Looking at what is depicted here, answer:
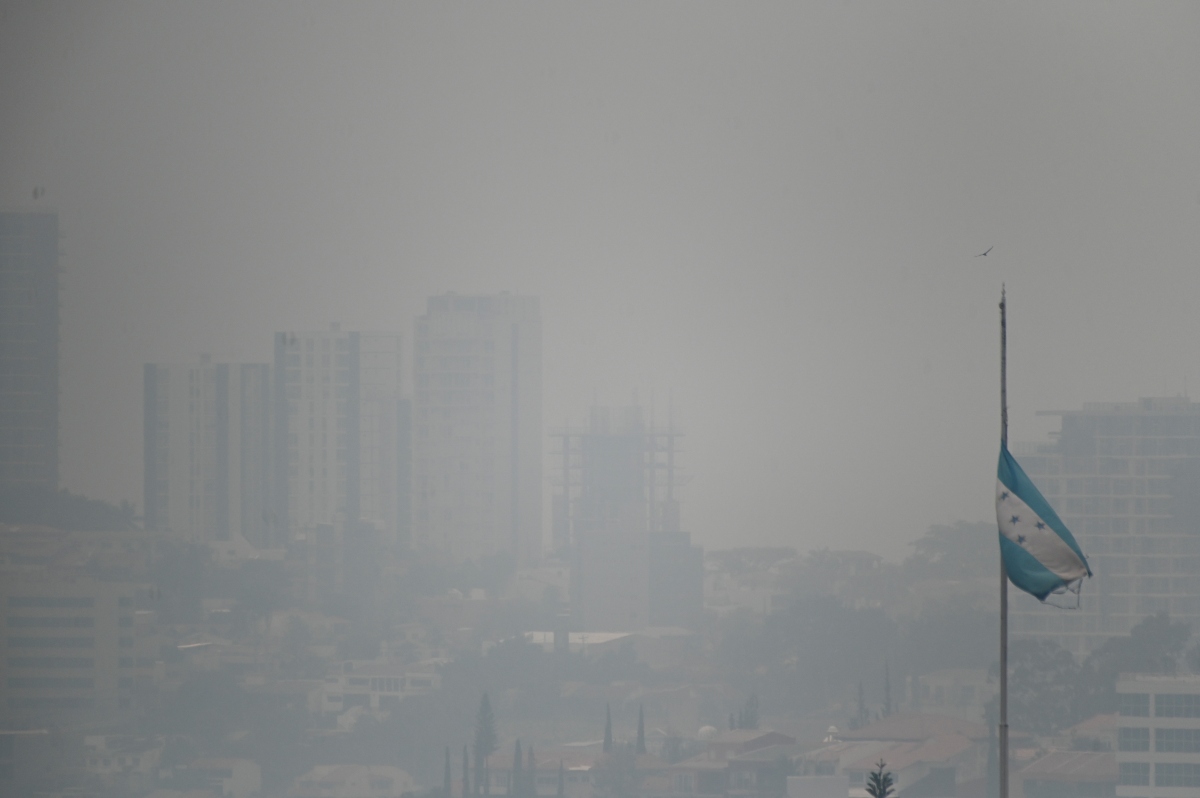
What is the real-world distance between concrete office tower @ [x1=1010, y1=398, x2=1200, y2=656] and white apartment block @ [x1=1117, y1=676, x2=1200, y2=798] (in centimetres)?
157

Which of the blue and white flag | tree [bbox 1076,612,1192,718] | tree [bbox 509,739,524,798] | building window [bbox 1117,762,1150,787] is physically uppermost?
the blue and white flag

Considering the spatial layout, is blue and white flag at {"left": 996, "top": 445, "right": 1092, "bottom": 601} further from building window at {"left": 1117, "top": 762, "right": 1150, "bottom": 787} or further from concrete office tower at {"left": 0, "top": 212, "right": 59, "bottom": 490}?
concrete office tower at {"left": 0, "top": 212, "right": 59, "bottom": 490}

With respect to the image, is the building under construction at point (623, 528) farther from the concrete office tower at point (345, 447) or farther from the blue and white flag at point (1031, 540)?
the blue and white flag at point (1031, 540)

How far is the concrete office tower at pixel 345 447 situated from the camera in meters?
33.8

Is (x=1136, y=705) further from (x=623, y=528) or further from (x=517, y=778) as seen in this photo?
(x=517, y=778)

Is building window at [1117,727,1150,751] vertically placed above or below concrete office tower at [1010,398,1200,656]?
below

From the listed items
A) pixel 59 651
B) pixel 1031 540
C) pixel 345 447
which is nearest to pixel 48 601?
pixel 59 651

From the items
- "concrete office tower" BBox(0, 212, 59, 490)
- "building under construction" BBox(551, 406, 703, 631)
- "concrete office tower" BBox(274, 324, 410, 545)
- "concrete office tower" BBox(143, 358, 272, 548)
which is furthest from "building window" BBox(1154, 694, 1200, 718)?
"concrete office tower" BBox(0, 212, 59, 490)

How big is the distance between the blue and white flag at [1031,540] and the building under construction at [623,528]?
27.5 metres

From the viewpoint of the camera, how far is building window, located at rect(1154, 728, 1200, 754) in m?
30.6

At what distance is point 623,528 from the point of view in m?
34.8

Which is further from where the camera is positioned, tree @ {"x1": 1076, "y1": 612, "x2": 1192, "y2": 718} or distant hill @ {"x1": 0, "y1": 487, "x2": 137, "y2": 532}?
distant hill @ {"x1": 0, "y1": 487, "x2": 137, "y2": 532}

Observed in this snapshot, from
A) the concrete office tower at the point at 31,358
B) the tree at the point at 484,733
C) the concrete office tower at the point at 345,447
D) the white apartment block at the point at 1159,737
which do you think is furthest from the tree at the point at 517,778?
the white apartment block at the point at 1159,737

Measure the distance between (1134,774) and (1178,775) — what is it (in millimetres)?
851
